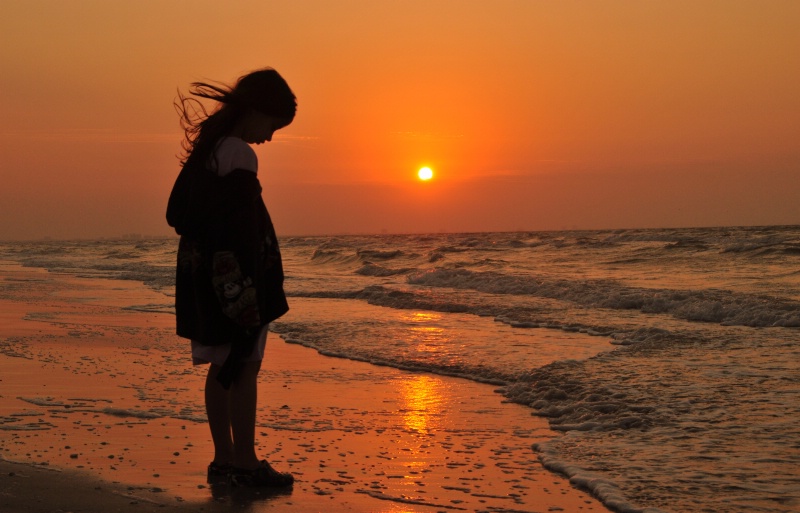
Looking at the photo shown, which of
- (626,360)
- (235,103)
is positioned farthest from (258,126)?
(626,360)

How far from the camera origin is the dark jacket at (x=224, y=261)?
353 centimetres

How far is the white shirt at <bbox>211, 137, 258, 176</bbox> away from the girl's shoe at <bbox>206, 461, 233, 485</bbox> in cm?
129

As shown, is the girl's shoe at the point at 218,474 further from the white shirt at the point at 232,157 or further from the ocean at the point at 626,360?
the ocean at the point at 626,360

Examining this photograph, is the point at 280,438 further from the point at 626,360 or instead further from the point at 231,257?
the point at 626,360

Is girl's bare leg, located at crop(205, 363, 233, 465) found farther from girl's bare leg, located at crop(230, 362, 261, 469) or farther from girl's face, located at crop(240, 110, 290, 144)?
girl's face, located at crop(240, 110, 290, 144)

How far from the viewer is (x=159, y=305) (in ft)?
48.7

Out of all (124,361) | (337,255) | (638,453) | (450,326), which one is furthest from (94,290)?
(337,255)

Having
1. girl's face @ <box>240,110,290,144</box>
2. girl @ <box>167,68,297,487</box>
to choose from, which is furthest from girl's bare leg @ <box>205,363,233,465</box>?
girl's face @ <box>240,110,290,144</box>

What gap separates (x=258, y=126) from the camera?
148 inches

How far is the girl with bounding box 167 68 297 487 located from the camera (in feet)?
11.6

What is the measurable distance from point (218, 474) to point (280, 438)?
3.15 ft

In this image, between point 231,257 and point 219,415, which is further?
point 219,415

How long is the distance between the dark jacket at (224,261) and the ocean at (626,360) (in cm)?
171

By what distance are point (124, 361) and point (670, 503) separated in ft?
17.6
